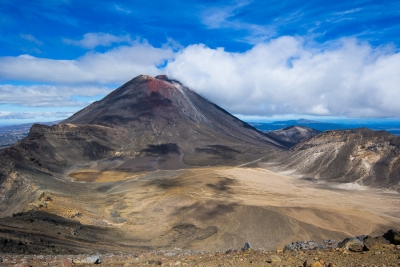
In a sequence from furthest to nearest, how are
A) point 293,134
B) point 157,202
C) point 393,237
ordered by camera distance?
point 293,134, point 157,202, point 393,237

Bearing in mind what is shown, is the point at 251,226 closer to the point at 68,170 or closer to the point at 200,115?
the point at 68,170

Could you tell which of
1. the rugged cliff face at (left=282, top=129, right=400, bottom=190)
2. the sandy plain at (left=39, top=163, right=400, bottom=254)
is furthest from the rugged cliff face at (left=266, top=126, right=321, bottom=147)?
the sandy plain at (left=39, top=163, right=400, bottom=254)

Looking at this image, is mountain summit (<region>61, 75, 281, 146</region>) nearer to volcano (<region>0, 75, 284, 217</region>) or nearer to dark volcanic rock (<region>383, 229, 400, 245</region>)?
volcano (<region>0, 75, 284, 217</region>)

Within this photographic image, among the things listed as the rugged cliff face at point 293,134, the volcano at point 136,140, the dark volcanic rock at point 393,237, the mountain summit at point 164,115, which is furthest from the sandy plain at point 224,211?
the rugged cliff face at point 293,134

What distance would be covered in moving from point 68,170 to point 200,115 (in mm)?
66700

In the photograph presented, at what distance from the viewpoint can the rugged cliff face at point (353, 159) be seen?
53.4 metres

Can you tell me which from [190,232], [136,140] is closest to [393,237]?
[190,232]

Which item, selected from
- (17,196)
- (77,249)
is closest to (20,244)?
(77,249)

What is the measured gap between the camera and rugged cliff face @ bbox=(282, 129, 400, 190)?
53438 mm

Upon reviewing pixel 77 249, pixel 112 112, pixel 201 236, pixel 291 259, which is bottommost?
pixel 201 236

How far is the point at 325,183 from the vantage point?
5459 cm

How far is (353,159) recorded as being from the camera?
59531 mm

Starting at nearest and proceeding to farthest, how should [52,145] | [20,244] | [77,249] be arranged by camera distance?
1. [20,244]
2. [77,249]
3. [52,145]

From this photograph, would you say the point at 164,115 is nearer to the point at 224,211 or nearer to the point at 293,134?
the point at 293,134
